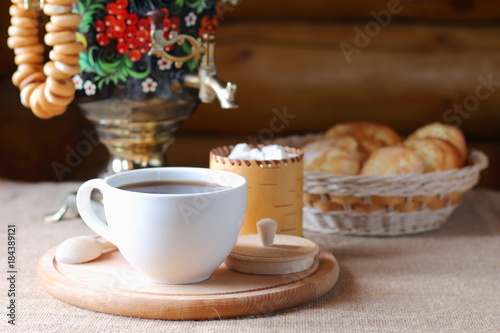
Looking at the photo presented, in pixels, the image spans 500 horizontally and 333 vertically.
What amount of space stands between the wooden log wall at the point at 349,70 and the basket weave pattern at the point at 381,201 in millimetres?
508

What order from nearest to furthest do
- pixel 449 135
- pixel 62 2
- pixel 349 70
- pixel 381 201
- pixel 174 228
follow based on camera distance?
pixel 174 228 < pixel 62 2 < pixel 381 201 < pixel 449 135 < pixel 349 70

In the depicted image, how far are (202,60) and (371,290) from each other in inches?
15.0

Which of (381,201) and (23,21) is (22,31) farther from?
(381,201)

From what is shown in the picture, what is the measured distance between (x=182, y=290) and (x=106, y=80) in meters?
0.35

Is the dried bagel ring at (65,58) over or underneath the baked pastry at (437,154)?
over

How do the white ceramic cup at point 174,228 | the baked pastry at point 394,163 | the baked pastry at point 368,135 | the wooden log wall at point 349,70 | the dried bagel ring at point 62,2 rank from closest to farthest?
the white ceramic cup at point 174,228, the dried bagel ring at point 62,2, the baked pastry at point 394,163, the baked pastry at point 368,135, the wooden log wall at point 349,70

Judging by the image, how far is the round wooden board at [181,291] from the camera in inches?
23.6

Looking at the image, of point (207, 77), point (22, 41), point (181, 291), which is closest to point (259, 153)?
point (207, 77)

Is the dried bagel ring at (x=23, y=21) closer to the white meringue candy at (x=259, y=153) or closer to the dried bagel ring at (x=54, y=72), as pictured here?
the dried bagel ring at (x=54, y=72)

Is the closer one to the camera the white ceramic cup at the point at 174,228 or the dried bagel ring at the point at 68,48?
the white ceramic cup at the point at 174,228

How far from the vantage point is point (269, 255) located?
0.68m

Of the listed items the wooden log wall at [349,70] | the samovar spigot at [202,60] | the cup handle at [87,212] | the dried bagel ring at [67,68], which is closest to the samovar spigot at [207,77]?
the samovar spigot at [202,60]

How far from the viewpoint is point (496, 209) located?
3.59 feet

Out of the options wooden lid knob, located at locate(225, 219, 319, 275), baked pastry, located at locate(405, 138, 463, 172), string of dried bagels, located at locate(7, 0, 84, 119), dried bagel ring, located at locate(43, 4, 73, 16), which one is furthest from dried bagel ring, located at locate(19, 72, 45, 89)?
baked pastry, located at locate(405, 138, 463, 172)
